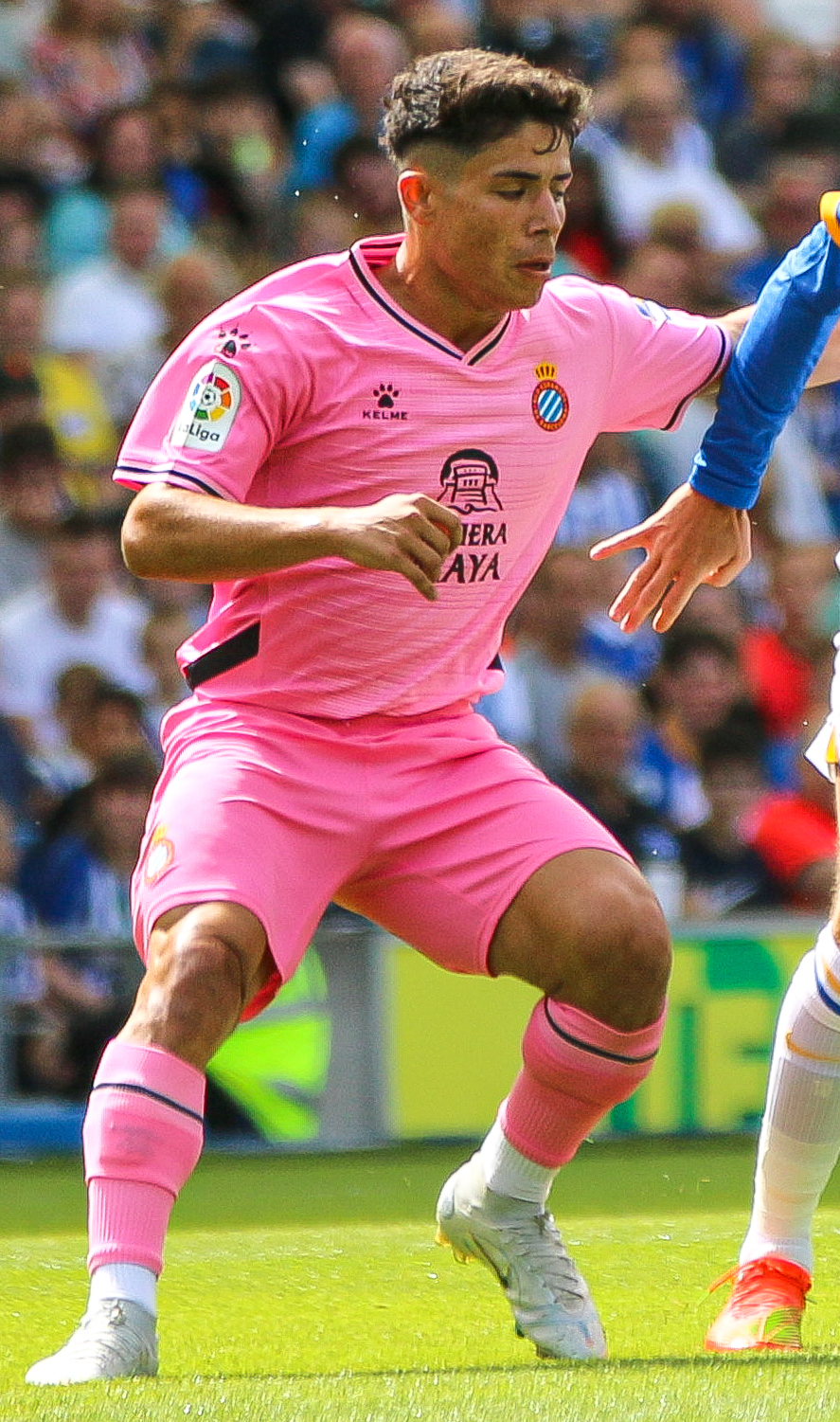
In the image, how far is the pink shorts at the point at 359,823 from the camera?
3443mm

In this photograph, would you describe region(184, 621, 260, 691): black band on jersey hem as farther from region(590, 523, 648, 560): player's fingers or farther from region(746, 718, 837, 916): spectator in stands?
region(746, 718, 837, 916): spectator in stands

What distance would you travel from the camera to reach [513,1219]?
12.1 ft

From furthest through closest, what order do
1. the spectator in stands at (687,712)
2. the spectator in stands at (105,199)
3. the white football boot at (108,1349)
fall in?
the spectator in stands at (105,199) → the spectator in stands at (687,712) → the white football boot at (108,1349)

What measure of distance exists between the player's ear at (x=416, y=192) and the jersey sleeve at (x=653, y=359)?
1.43ft

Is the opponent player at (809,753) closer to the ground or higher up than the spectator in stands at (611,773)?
higher up

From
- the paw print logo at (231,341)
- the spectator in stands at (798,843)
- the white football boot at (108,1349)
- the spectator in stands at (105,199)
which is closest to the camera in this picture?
the white football boot at (108,1349)

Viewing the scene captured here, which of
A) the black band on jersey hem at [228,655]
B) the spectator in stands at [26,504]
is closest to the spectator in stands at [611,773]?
the spectator in stands at [26,504]

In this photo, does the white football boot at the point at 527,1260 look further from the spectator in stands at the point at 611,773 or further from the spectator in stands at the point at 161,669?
the spectator in stands at the point at 161,669

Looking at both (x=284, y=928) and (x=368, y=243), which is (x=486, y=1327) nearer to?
(x=284, y=928)

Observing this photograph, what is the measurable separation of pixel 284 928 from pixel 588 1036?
52 centimetres

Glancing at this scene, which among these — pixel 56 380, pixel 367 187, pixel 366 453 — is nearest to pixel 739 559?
pixel 366 453

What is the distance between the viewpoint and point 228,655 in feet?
12.1

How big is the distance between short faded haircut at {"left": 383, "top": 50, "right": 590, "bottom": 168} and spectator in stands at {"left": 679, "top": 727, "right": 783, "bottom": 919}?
3.83 metres

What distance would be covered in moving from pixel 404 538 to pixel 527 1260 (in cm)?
128
